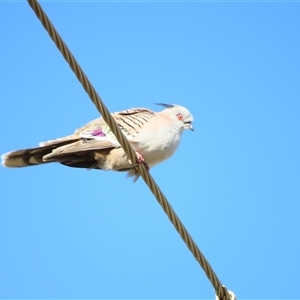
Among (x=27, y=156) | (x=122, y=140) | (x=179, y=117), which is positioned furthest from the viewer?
(x=179, y=117)

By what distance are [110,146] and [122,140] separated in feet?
5.84

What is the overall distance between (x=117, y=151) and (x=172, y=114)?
75 cm

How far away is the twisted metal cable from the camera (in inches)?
162

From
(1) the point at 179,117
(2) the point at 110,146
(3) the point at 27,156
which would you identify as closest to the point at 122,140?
(2) the point at 110,146

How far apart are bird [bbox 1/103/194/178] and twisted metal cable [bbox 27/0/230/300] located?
Answer: 4.69ft

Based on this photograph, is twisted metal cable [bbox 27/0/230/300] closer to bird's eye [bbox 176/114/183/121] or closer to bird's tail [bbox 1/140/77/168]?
bird's tail [bbox 1/140/77/168]

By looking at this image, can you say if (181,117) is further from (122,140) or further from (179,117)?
(122,140)

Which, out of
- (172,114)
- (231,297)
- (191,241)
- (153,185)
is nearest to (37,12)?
(153,185)

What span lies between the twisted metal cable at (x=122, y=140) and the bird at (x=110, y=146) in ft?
4.69

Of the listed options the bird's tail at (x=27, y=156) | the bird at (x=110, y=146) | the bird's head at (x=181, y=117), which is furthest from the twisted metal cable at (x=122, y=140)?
the bird's head at (x=181, y=117)

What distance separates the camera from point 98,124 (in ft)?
21.9

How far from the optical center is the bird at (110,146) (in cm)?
641

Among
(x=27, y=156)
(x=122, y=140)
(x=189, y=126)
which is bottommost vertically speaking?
(x=122, y=140)

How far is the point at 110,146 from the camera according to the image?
648cm
